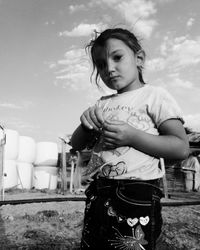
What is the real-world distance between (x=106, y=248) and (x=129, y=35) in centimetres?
97

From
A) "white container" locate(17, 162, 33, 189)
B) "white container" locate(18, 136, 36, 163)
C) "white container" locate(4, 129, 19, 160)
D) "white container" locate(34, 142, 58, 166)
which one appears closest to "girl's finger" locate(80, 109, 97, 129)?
"white container" locate(4, 129, 19, 160)

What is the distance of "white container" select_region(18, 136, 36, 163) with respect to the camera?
1089 centimetres

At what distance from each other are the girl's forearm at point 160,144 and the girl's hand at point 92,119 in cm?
16

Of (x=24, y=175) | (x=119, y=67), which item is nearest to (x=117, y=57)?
(x=119, y=67)

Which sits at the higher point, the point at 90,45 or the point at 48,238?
the point at 90,45

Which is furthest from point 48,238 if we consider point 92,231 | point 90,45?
point 90,45

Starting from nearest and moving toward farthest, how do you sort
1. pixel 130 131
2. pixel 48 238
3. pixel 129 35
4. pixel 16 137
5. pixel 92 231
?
pixel 130 131 → pixel 92 231 → pixel 129 35 → pixel 48 238 → pixel 16 137

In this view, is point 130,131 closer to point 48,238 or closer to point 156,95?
point 156,95

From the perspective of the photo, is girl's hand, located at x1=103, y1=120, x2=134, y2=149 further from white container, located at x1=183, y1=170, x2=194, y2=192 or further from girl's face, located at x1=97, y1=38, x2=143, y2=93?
white container, located at x1=183, y1=170, x2=194, y2=192

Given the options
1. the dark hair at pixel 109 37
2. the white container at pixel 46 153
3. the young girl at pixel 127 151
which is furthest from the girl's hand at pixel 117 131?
the white container at pixel 46 153

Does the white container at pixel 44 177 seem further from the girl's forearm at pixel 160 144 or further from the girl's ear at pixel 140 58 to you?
the girl's forearm at pixel 160 144

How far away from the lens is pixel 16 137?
1039 centimetres

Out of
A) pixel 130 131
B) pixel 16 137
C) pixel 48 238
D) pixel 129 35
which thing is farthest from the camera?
pixel 16 137

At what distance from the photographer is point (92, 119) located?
133cm
